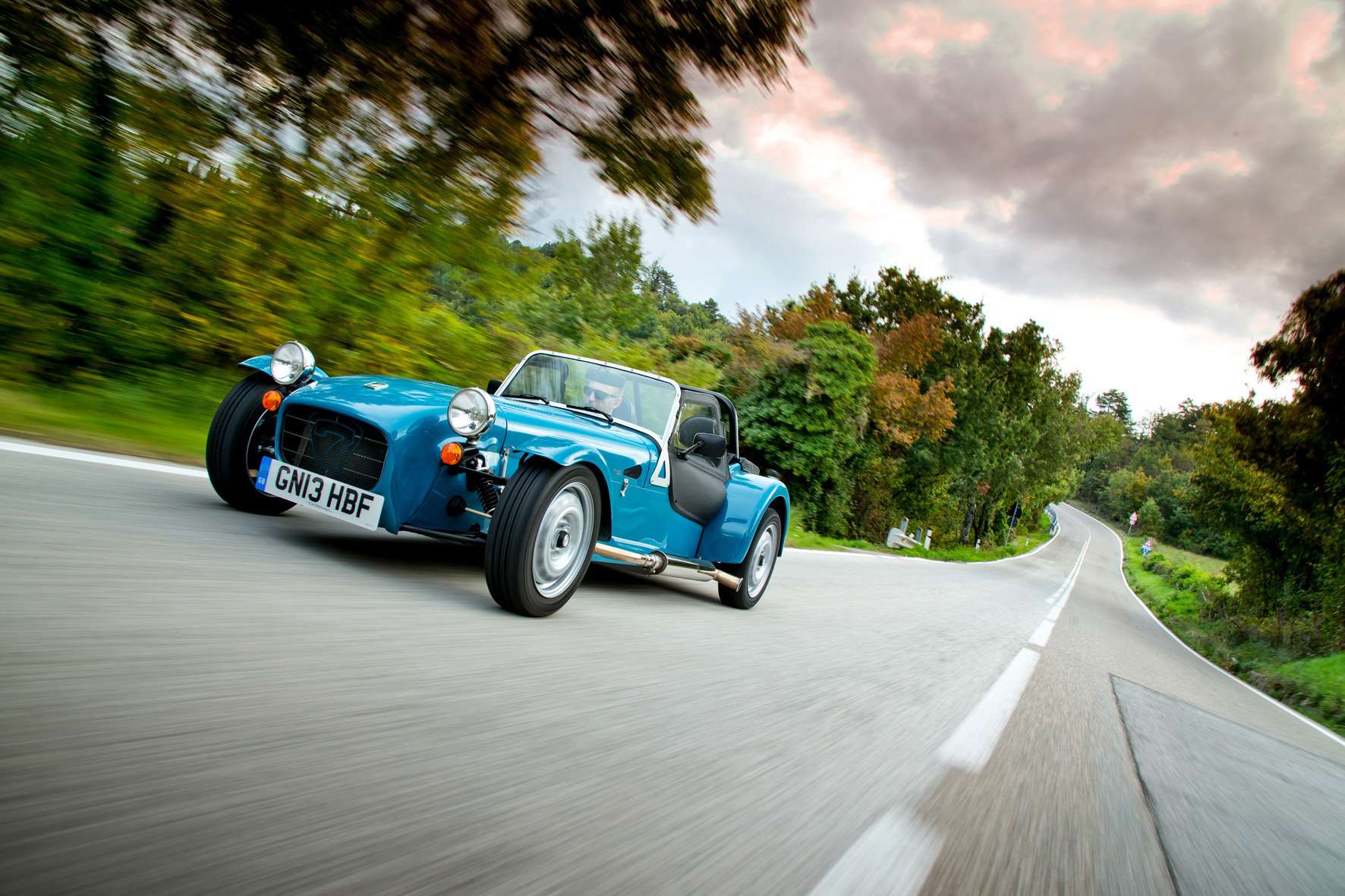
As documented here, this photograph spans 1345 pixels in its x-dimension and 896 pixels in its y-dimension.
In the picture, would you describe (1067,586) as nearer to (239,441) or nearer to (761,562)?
(761,562)

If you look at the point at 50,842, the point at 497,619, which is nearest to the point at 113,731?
the point at 50,842

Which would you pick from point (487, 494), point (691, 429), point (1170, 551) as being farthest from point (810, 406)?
point (1170, 551)

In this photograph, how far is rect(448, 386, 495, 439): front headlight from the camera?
3572mm

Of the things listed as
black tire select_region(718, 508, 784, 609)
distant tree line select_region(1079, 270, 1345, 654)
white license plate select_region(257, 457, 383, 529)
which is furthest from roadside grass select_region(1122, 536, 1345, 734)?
white license plate select_region(257, 457, 383, 529)

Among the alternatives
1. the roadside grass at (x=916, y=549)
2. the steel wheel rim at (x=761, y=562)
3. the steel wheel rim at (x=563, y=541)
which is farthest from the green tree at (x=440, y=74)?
the roadside grass at (x=916, y=549)

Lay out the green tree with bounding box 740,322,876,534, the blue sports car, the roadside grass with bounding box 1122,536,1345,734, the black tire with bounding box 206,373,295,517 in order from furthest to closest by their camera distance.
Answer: the green tree with bounding box 740,322,876,534 < the roadside grass with bounding box 1122,536,1345,734 < the black tire with bounding box 206,373,295,517 < the blue sports car

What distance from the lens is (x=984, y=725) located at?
383cm

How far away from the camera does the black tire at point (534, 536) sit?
345 cm

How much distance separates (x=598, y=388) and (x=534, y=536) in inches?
71.9

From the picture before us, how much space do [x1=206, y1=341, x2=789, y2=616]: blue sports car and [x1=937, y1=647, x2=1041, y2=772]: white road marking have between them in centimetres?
187

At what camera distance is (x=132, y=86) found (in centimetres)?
646

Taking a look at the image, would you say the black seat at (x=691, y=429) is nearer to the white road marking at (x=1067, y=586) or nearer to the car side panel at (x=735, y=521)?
the car side panel at (x=735, y=521)

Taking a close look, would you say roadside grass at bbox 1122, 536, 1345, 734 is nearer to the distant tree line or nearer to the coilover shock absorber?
the distant tree line

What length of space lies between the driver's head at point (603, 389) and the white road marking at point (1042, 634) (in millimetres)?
5434
